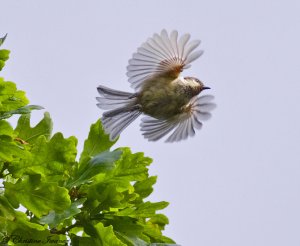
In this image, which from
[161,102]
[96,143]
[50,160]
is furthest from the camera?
[161,102]

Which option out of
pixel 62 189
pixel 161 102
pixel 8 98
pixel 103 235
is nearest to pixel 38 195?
pixel 62 189

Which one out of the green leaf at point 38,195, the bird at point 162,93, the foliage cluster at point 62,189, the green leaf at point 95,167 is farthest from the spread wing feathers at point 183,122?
the green leaf at point 38,195

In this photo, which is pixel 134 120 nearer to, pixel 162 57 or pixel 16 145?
pixel 162 57

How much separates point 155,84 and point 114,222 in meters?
1.61

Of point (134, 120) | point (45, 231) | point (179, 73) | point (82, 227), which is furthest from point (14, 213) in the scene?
point (179, 73)

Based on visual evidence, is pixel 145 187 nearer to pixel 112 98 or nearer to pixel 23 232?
pixel 23 232

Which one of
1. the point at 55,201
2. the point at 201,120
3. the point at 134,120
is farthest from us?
the point at 201,120

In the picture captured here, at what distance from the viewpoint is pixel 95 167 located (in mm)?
3084

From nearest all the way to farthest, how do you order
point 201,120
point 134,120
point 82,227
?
point 82,227, point 134,120, point 201,120

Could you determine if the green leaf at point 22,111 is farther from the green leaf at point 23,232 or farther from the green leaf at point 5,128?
the green leaf at point 23,232

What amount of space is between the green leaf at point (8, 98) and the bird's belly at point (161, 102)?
4.89 ft

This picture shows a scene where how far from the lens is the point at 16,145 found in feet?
9.85

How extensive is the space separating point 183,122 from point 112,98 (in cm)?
59

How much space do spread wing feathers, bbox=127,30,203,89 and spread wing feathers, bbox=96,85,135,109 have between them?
137 millimetres
